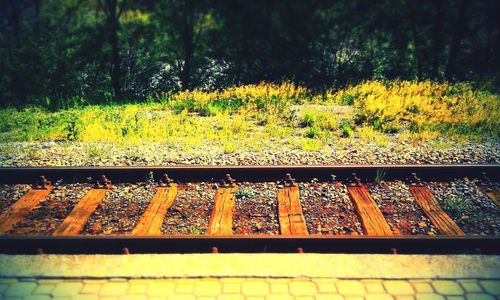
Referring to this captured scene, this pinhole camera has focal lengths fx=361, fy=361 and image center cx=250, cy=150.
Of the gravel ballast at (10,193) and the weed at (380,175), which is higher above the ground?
the weed at (380,175)

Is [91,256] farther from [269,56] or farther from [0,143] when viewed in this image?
[269,56]

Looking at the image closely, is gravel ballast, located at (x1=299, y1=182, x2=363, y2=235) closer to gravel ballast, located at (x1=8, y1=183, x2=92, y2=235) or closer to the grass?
the grass

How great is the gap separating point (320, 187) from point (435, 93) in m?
7.10

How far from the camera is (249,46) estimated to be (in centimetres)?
1616

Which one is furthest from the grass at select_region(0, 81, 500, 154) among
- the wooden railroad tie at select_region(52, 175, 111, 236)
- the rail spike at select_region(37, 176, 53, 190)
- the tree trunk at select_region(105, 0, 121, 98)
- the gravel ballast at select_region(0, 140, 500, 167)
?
the tree trunk at select_region(105, 0, 121, 98)

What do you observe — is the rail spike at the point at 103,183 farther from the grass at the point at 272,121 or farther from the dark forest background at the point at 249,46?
the dark forest background at the point at 249,46

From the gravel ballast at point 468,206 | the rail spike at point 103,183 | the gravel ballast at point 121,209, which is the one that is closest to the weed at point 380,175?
the gravel ballast at point 468,206

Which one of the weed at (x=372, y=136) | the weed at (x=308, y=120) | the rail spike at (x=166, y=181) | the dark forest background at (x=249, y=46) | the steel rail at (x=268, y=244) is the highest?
the dark forest background at (x=249, y=46)

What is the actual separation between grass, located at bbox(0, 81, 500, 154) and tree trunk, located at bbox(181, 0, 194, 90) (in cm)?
→ 572

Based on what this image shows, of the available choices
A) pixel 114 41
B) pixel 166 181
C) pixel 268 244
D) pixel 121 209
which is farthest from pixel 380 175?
pixel 114 41

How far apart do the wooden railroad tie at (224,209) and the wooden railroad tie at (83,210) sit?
1.60 meters

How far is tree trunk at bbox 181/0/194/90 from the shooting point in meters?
15.7

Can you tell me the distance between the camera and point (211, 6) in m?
15.8

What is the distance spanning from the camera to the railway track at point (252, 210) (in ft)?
13.1
